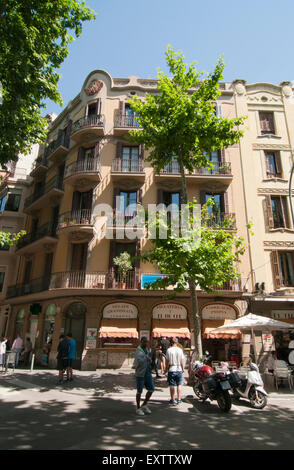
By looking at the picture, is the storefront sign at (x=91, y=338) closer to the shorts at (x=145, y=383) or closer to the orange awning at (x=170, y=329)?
the orange awning at (x=170, y=329)

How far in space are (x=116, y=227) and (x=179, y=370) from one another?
10.8 metres

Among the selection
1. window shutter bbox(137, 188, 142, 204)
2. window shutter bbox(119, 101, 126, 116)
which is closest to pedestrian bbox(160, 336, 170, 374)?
window shutter bbox(137, 188, 142, 204)

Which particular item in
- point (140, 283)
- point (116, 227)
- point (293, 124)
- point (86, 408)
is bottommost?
point (86, 408)

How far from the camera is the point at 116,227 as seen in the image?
1730 cm

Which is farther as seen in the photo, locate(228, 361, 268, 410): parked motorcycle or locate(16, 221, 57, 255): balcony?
locate(16, 221, 57, 255): balcony

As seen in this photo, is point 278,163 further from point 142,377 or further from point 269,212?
point 142,377

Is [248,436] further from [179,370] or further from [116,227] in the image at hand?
[116,227]

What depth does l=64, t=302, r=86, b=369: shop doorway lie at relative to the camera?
1655 centimetres

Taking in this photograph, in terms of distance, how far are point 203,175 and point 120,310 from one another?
388 inches

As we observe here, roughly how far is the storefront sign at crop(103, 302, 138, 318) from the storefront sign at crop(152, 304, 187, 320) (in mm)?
1211

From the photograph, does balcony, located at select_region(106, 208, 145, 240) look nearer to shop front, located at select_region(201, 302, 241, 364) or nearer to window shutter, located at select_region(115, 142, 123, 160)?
window shutter, located at select_region(115, 142, 123, 160)

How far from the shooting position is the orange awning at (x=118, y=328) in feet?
50.4

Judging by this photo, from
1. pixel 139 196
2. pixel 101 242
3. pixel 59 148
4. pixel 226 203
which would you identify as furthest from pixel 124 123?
pixel 226 203

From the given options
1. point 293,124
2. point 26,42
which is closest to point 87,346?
point 26,42
